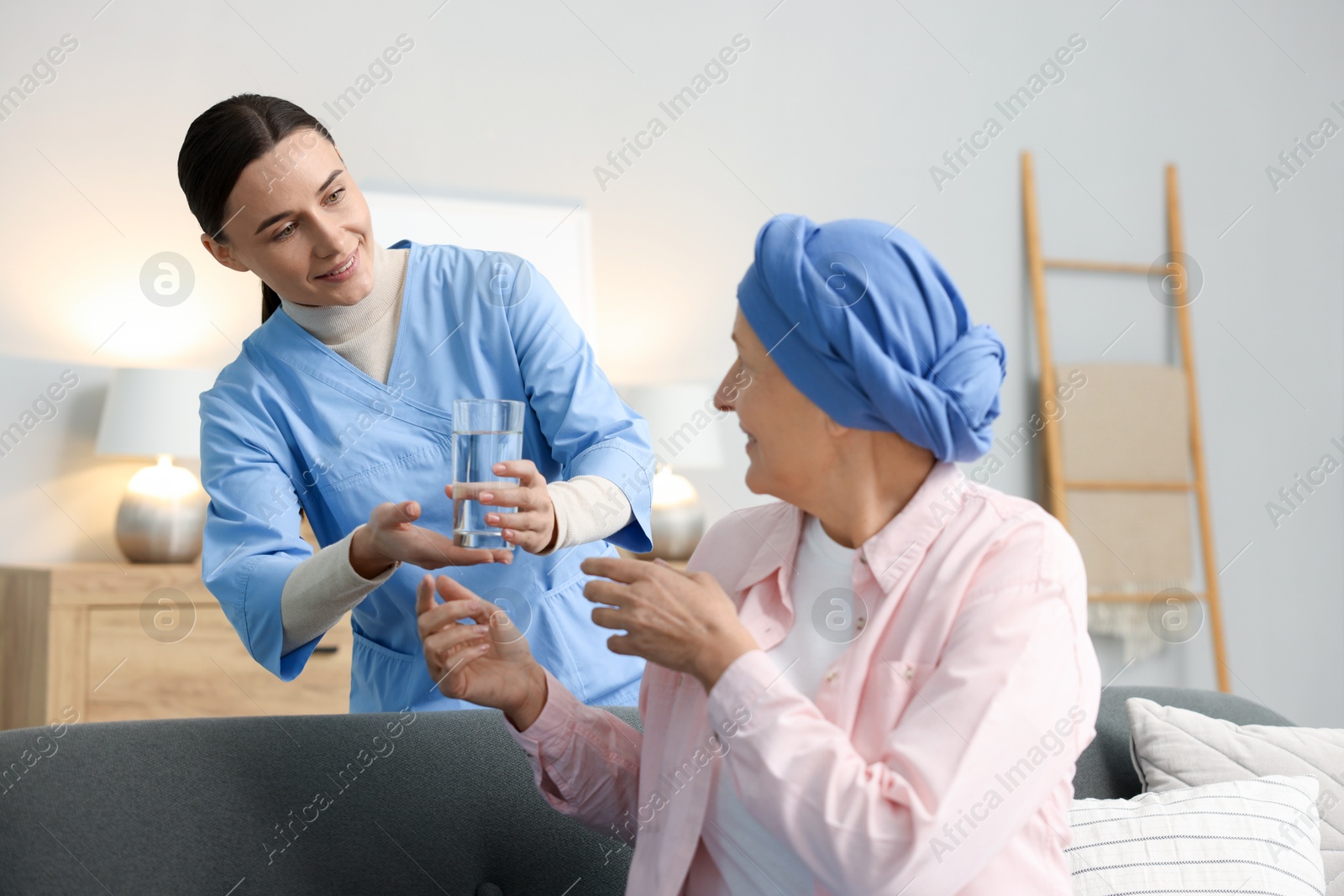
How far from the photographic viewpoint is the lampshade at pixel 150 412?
305 cm

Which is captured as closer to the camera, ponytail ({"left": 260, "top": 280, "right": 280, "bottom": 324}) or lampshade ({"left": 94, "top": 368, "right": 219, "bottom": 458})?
ponytail ({"left": 260, "top": 280, "right": 280, "bottom": 324})

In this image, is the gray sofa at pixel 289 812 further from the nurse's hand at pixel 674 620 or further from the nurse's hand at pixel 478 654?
the nurse's hand at pixel 674 620

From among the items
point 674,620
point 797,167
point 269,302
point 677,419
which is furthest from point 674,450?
point 674,620

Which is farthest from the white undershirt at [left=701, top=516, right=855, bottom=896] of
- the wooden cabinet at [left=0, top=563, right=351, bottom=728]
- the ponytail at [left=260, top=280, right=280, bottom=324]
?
the wooden cabinet at [left=0, top=563, right=351, bottom=728]

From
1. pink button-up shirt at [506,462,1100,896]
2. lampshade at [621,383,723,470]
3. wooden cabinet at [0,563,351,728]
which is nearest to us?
pink button-up shirt at [506,462,1100,896]

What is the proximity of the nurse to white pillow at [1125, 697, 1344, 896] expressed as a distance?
0.83 meters

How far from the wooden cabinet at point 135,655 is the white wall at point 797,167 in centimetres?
44

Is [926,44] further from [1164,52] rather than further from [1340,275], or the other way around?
[1340,275]

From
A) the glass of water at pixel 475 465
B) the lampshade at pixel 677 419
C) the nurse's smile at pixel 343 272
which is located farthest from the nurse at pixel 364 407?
the lampshade at pixel 677 419

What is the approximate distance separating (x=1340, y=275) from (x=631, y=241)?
281cm

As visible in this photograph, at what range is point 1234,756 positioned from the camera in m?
1.76

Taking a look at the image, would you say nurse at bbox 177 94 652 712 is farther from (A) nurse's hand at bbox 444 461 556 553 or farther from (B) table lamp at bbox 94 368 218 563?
(B) table lamp at bbox 94 368 218 563

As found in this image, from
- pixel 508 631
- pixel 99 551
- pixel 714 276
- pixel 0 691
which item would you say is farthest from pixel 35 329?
pixel 508 631

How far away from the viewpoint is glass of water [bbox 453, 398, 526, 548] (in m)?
1.19
